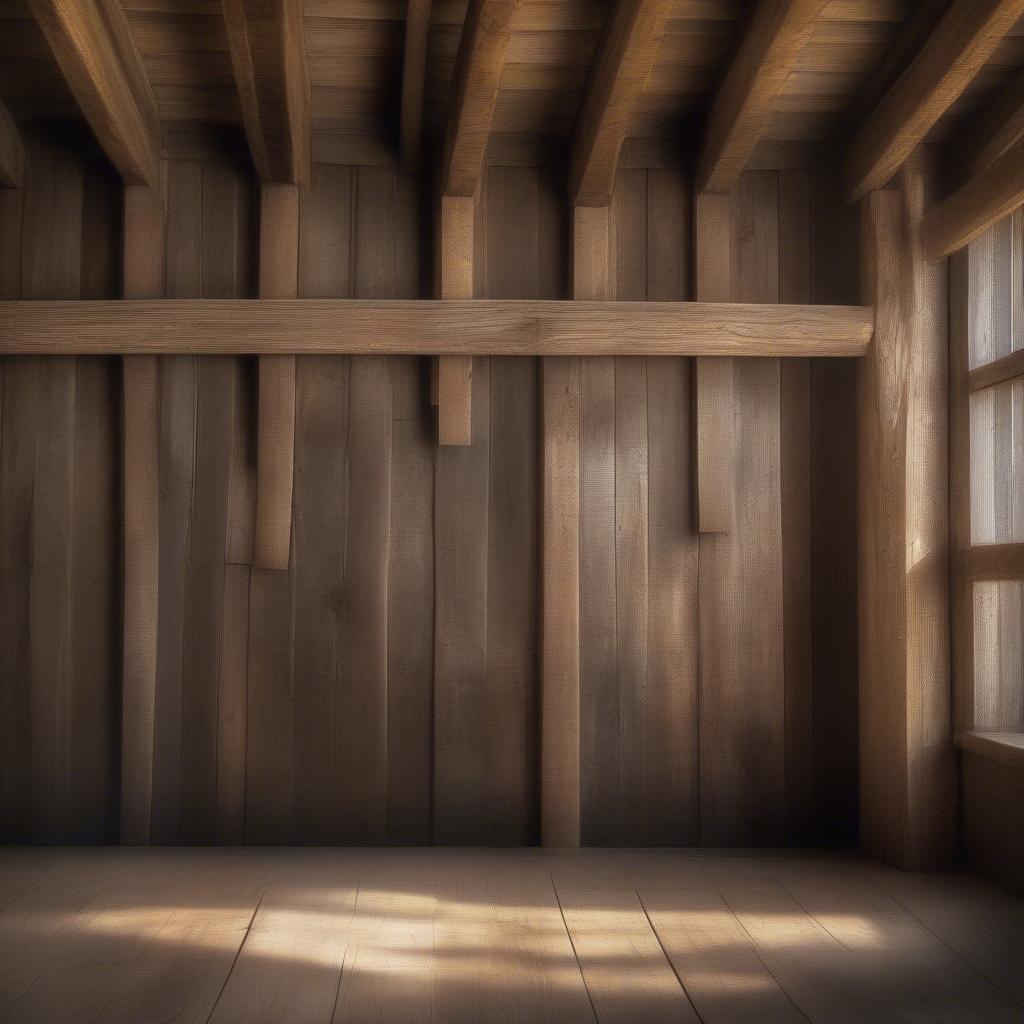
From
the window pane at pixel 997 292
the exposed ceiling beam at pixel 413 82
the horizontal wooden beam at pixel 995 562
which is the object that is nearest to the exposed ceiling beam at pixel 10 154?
the exposed ceiling beam at pixel 413 82

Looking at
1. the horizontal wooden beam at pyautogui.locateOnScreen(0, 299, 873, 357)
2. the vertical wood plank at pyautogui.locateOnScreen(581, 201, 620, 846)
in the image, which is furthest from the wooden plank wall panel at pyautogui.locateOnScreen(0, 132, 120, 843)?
the vertical wood plank at pyautogui.locateOnScreen(581, 201, 620, 846)

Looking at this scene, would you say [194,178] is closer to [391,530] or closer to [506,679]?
[391,530]

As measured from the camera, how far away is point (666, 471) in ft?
11.5

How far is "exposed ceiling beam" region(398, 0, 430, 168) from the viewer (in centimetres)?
276

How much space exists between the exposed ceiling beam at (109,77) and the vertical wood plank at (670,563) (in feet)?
5.16

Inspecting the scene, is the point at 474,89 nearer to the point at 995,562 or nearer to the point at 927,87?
the point at 927,87

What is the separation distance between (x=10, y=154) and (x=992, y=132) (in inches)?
114

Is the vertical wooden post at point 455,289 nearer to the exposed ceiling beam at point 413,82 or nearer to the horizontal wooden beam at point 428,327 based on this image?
the horizontal wooden beam at point 428,327

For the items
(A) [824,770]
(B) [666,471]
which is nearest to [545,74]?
(B) [666,471]

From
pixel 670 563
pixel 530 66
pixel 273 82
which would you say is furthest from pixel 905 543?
pixel 273 82

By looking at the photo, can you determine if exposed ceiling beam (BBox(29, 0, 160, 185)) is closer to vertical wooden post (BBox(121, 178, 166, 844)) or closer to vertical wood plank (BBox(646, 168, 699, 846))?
vertical wooden post (BBox(121, 178, 166, 844))

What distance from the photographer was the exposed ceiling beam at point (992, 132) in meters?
2.95

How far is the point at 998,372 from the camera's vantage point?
3.02m

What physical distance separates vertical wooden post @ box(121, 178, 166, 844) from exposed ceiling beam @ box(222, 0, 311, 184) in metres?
0.43
